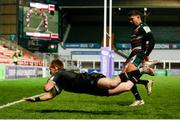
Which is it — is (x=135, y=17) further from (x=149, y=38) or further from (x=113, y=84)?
(x=113, y=84)

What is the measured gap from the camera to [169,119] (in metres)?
7.96

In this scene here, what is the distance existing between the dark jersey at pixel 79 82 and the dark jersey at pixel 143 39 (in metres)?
1.31

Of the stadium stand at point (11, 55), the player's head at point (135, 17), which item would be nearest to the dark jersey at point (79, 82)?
the player's head at point (135, 17)

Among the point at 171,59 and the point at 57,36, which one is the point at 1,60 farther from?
the point at 171,59

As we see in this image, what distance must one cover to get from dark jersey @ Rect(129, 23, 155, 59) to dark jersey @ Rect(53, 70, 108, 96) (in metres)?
1.31

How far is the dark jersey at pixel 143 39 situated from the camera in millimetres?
10203

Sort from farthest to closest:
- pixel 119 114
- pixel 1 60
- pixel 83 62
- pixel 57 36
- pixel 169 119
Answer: pixel 83 62
pixel 57 36
pixel 1 60
pixel 119 114
pixel 169 119

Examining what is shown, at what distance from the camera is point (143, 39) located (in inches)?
408

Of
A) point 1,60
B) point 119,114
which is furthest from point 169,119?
point 1,60

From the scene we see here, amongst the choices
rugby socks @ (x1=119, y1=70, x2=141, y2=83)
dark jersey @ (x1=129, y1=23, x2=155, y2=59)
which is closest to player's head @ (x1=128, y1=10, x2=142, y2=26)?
dark jersey @ (x1=129, y1=23, x2=155, y2=59)

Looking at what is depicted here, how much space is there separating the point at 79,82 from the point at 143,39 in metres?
1.76

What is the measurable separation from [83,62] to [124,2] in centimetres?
990

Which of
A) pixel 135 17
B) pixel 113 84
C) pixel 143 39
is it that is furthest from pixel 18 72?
pixel 113 84

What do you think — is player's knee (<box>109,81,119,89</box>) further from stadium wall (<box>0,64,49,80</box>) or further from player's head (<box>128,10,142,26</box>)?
stadium wall (<box>0,64,49,80</box>)
